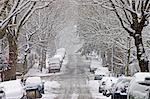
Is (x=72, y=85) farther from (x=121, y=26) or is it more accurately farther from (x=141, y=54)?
(x=141, y=54)

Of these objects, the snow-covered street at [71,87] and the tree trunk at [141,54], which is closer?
the tree trunk at [141,54]

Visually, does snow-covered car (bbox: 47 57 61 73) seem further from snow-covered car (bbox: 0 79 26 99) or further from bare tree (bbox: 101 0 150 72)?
snow-covered car (bbox: 0 79 26 99)

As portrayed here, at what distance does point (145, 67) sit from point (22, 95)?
6.62 metres

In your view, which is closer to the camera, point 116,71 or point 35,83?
point 35,83

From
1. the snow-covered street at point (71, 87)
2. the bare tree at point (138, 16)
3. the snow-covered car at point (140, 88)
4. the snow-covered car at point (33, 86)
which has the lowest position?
the snow-covered street at point (71, 87)

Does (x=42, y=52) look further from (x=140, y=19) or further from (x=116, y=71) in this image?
(x=140, y=19)

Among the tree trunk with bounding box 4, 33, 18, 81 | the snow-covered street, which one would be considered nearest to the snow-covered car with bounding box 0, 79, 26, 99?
the tree trunk with bounding box 4, 33, 18, 81

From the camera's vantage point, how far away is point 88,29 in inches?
2224

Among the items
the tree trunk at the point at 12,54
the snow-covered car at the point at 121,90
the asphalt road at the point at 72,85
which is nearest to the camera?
the snow-covered car at the point at 121,90

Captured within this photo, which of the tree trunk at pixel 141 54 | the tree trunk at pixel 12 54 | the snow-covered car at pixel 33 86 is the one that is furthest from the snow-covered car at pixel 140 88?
the tree trunk at pixel 12 54

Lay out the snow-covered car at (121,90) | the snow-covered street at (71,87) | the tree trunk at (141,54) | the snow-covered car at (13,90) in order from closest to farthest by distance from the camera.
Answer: the snow-covered car at (13,90)
the tree trunk at (141,54)
the snow-covered car at (121,90)
the snow-covered street at (71,87)

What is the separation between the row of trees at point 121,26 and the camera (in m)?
23.7

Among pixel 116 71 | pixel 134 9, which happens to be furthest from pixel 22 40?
pixel 134 9

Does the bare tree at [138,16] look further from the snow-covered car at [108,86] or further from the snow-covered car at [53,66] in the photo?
the snow-covered car at [53,66]
